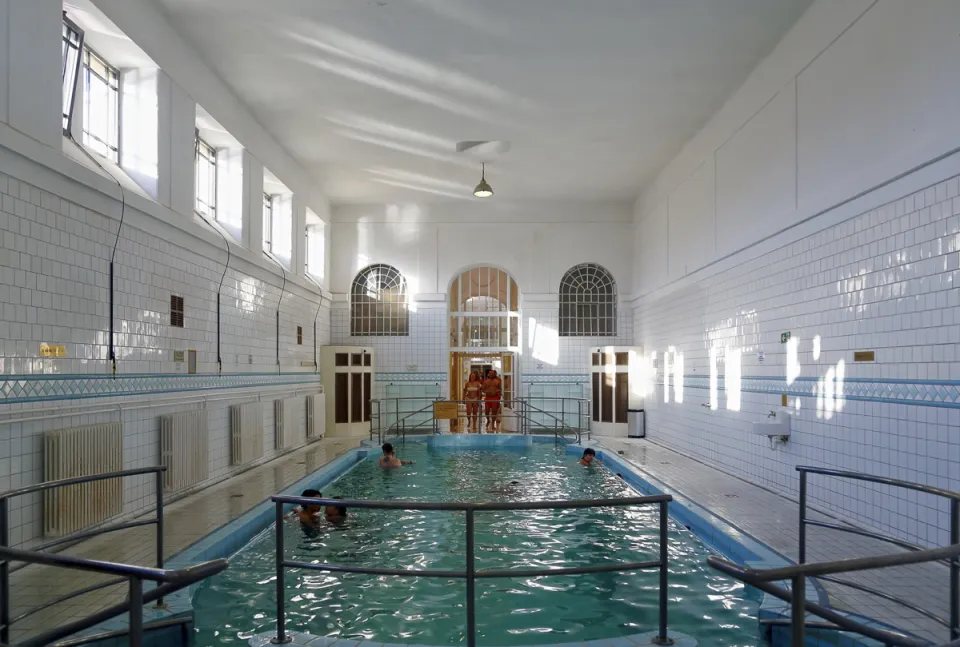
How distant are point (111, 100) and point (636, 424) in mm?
9990

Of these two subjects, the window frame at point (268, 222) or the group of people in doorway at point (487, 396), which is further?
the group of people in doorway at point (487, 396)

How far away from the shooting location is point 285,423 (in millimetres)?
10922

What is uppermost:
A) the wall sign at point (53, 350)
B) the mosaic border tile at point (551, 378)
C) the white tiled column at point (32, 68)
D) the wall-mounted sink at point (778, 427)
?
the white tiled column at point (32, 68)

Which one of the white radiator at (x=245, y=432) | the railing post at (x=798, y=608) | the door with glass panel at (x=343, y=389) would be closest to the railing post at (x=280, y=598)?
the railing post at (x=798, y=608)

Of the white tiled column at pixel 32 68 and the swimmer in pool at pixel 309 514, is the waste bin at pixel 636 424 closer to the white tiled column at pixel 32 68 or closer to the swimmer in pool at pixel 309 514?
the swimmer in pool at pixel 309 514

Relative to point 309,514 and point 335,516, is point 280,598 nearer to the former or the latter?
point 309,514

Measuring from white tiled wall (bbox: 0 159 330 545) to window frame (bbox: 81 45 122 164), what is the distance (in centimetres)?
68

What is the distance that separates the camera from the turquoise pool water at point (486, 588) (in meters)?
4.00

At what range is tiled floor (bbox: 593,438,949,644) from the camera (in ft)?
12.4

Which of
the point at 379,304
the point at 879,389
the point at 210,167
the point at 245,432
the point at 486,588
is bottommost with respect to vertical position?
the point at 486,588

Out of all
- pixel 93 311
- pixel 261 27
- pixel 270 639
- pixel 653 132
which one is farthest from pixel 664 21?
pixel 270 639

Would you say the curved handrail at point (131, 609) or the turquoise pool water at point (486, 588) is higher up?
the curved handrail at point (131, 609)

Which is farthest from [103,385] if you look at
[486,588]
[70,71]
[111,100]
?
[486,588]

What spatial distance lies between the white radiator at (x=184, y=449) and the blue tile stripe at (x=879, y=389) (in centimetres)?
614
